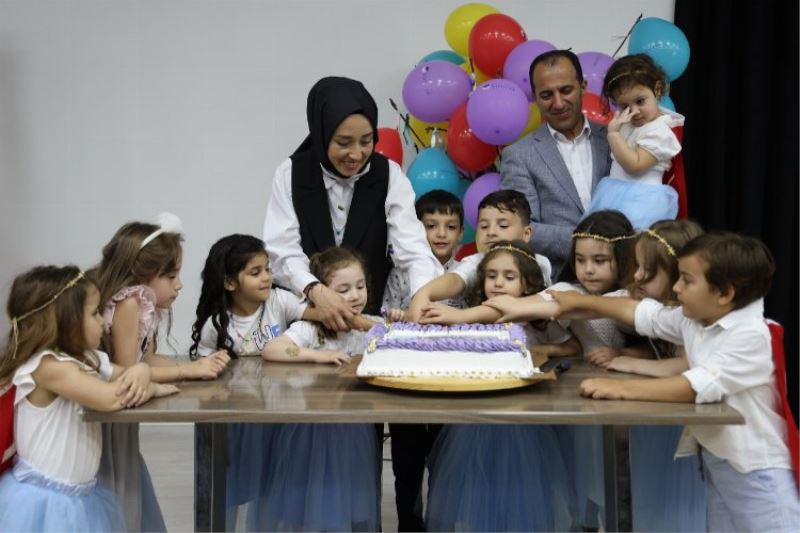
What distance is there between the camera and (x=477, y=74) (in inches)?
167

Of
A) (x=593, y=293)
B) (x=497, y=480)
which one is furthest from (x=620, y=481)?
(x=593, y=293)

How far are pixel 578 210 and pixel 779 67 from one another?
6.95ft

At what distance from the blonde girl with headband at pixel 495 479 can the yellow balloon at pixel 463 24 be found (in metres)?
2.00

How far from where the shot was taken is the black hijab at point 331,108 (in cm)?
286

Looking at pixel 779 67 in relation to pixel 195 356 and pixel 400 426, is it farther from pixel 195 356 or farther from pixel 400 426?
pixel 195 356

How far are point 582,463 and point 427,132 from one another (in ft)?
7.22

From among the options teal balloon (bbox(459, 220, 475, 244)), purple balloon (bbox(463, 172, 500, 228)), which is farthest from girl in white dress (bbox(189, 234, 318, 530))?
teal balloon (bbox(459, 220, 475, 244))

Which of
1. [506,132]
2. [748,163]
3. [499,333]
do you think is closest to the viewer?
[499,333]

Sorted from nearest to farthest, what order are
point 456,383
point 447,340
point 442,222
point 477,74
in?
point 456,383
point 447,340
point 442,222
point 477,74

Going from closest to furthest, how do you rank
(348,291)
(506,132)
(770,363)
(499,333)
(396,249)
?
(770,363) < (499,333) < (348,291) < (396,249) < (506,132)

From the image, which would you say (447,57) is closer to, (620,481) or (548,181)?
(548,181)

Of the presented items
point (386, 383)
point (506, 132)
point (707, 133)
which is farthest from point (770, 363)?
point (707, 133)

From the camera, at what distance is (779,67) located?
15.4 ft

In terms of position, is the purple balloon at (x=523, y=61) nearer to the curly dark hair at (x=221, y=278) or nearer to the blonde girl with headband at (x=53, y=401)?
the curly dark hair at (x=221, y=278)
